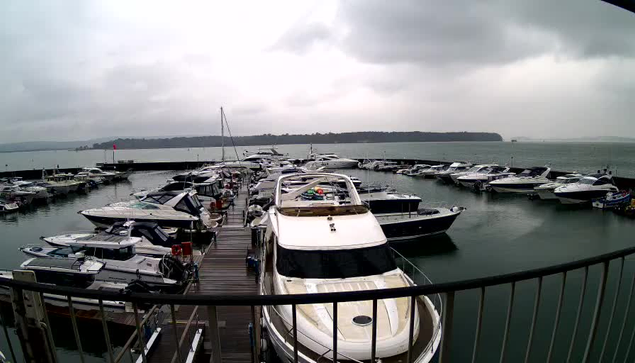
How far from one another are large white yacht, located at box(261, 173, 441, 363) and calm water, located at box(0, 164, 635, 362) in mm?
4682

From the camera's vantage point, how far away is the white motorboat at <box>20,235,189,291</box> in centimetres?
1185

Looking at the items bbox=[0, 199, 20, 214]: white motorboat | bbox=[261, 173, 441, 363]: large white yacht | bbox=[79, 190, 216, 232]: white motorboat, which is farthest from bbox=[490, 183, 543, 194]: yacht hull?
bbox=[0, 199, 20, 214]: white motorboat

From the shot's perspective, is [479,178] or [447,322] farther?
[479,178]

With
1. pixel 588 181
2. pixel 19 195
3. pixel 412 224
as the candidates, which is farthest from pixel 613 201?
pixel 19 195

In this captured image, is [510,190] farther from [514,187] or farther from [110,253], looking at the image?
[110,253]

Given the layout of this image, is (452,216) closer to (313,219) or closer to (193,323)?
(313,219)

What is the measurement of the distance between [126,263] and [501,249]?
18.6 metres

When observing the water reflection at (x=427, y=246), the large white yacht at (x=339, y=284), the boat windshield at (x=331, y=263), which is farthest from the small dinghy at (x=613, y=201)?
the boat windshield at (x=331, y=263)

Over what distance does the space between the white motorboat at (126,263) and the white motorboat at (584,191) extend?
31723 mm

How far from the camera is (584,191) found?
95.8 feet

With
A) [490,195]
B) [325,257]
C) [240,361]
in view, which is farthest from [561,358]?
[490,195]

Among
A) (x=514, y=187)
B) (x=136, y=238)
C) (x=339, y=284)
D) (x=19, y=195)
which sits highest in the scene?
(x=339, y=284)

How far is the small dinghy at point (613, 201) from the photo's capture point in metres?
26.3

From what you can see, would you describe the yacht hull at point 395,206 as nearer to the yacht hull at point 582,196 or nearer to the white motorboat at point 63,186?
the yacht hull at point 582,196
